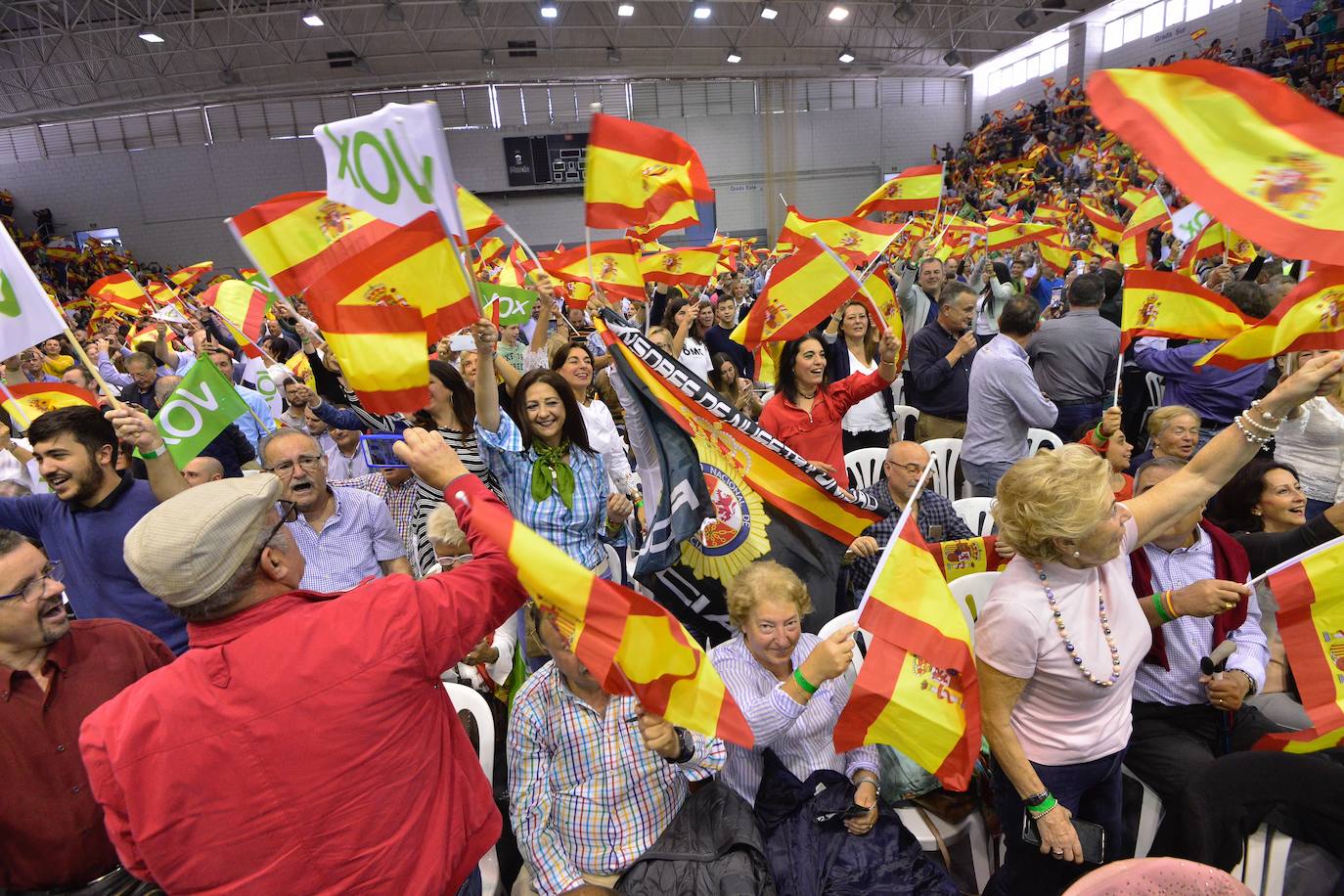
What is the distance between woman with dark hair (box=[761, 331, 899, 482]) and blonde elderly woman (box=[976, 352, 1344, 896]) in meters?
1.88

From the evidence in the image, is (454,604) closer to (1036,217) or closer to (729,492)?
(729,492)

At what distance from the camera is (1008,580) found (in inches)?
73.7

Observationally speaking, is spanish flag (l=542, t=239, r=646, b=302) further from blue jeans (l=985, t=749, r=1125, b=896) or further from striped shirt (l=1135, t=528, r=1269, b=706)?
blue jeans (l=985, t=749, r=1125, b=896)

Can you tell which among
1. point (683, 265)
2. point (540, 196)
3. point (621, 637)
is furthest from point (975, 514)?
point (540, 196)

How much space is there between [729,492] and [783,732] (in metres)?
0.91

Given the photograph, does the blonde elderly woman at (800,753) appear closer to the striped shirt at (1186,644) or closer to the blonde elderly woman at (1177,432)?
the striped shirt at (1186,644)

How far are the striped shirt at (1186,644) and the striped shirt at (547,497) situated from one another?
76.9 inches

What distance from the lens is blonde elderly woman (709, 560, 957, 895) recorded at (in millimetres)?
1998

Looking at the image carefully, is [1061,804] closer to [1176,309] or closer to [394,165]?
[1176,309]

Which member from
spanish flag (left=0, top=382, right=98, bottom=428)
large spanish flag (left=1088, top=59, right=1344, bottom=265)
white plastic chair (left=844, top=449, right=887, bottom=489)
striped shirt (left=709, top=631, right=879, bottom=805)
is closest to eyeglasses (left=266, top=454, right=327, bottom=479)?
striped shirt (left=709, top=631, right=879, bottom=805)

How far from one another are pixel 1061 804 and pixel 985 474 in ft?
8.18

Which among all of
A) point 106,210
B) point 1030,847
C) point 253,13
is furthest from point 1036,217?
point 106,210

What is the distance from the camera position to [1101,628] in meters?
1.86

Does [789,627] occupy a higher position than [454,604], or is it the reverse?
[454,604]
